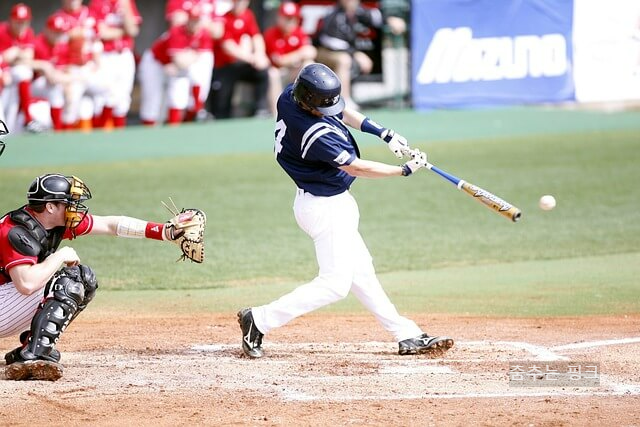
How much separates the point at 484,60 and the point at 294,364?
990cm

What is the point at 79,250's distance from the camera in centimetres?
1022

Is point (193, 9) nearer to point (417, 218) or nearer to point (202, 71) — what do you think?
point (202, 71)

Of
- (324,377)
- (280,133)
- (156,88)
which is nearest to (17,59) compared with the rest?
(156,88)

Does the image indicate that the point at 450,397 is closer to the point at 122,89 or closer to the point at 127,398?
the point at 127,398

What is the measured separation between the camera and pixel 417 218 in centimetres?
1126

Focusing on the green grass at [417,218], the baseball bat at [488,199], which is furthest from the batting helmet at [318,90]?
the green grass at [417,218]

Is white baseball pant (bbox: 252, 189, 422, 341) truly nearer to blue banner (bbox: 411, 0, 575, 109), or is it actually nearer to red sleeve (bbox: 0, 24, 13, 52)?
blue banner (bbox: 411, 0, 575, 109)

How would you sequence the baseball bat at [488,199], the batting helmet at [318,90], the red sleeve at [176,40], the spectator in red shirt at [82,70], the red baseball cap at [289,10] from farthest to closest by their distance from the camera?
the red baseball cap at [289,10] → the red sleeve at [176,40] → the spectator in red shirt at [82,70] → the baseball bat at [488,199] → the batting helmet at [318,90]

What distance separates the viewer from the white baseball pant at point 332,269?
6.39m

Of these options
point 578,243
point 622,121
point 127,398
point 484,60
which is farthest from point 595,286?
point 622,121

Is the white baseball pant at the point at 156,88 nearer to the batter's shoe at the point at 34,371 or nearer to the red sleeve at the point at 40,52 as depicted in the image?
the red sleeve at the point at 40,52

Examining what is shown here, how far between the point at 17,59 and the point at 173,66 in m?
2.20

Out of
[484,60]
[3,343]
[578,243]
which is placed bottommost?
[3,343]

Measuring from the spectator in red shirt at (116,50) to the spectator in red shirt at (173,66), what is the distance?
0.97 ft
